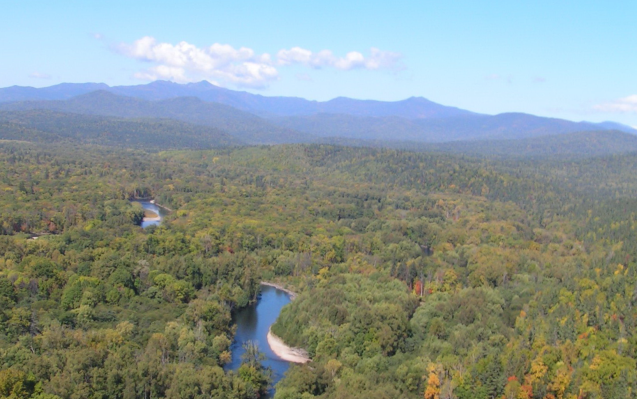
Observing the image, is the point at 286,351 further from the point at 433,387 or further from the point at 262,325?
the point at 433,387

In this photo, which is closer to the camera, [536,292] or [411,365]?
[411,365]

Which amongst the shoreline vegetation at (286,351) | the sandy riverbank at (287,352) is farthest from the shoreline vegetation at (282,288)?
the sandy riverbank at (287,352)

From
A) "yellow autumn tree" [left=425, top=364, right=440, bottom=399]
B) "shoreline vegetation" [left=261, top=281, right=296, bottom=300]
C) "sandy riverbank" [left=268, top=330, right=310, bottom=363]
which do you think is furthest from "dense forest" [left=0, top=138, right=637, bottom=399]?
"sandy riverbank" [left=268, top=330, right=310, bottom=363]

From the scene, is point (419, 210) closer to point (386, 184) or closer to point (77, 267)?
point (386, 184)

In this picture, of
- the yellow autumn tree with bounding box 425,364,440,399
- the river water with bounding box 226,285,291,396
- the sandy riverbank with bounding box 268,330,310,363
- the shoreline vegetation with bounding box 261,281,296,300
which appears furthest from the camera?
the shoreline vegetation with bounding box 261,281,296,300

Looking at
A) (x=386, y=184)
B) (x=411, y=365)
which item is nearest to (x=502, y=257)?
(x=411, y=365)

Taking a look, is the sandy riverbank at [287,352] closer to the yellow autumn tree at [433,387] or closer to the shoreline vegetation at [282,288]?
the yellow autumn tree at [433,387]

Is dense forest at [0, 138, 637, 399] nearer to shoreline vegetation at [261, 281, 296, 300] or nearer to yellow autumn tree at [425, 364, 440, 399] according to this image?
yellow autumn tree at [425, 364, 440, 399]
